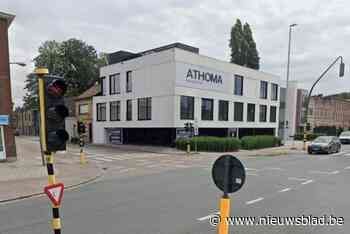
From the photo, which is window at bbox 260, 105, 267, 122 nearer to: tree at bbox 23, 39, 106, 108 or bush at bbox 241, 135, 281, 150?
bush at bbox 241, 135, 281, 150

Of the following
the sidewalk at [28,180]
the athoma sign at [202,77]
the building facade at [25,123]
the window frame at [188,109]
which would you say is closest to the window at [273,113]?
the athoma sign at [202,77]

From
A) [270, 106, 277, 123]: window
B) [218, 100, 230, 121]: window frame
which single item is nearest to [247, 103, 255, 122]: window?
[218, 100, 230, 121]: window frame

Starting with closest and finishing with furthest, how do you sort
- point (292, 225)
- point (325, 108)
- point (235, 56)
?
point (292, 225)
point (235, 56)
point (325, 108)

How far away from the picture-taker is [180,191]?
8664mm

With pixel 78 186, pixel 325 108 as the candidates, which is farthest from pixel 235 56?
pixel 78 186

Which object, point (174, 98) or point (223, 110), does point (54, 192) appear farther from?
point (223, 110)

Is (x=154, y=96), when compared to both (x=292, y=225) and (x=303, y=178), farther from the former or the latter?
(x=292, y=225)

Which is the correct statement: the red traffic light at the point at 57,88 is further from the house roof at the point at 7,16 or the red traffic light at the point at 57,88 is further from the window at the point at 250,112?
the window at the point at 250,112

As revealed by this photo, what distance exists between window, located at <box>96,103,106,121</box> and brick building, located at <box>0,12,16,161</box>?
17261 millimetres

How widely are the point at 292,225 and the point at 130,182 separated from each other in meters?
6.76

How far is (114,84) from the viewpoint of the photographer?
32812 mm

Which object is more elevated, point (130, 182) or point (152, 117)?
point (152, 117)

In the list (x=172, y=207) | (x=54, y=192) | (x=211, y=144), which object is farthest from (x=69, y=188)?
(x=211, y=144)

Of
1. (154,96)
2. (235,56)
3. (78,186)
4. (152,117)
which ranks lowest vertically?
(78,186)
